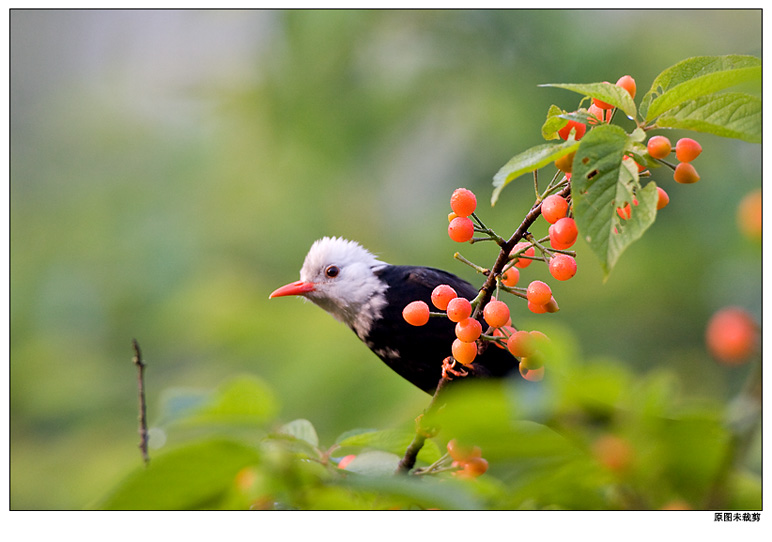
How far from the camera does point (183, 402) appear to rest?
1.49 m

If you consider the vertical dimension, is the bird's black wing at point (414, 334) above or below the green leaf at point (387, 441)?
above

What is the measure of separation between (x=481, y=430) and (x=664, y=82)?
84 cm

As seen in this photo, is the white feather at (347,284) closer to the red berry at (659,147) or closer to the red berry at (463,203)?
the red berry at (463,203)

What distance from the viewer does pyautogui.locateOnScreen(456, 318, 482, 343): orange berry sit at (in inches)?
66.7

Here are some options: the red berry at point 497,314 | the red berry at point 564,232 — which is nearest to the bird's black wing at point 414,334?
the red berry at point 497,314

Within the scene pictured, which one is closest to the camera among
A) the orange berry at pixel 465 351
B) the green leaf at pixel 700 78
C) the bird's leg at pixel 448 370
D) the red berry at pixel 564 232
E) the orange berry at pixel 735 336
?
the orange berry at pixel 735 336

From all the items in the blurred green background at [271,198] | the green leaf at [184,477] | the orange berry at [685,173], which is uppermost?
the blurred green background at [271,198]

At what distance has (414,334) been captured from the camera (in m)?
3.10

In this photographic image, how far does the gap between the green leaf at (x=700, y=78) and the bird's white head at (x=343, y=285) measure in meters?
1.86

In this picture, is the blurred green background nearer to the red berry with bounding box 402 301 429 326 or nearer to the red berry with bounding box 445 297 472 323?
the red berry with bounding box 402 301 429 326

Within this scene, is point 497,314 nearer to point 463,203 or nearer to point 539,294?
point 539,294

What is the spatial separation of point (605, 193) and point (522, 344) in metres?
0.45

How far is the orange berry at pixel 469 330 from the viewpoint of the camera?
1694mm

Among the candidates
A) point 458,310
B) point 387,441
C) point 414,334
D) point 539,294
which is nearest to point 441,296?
point 458,310
